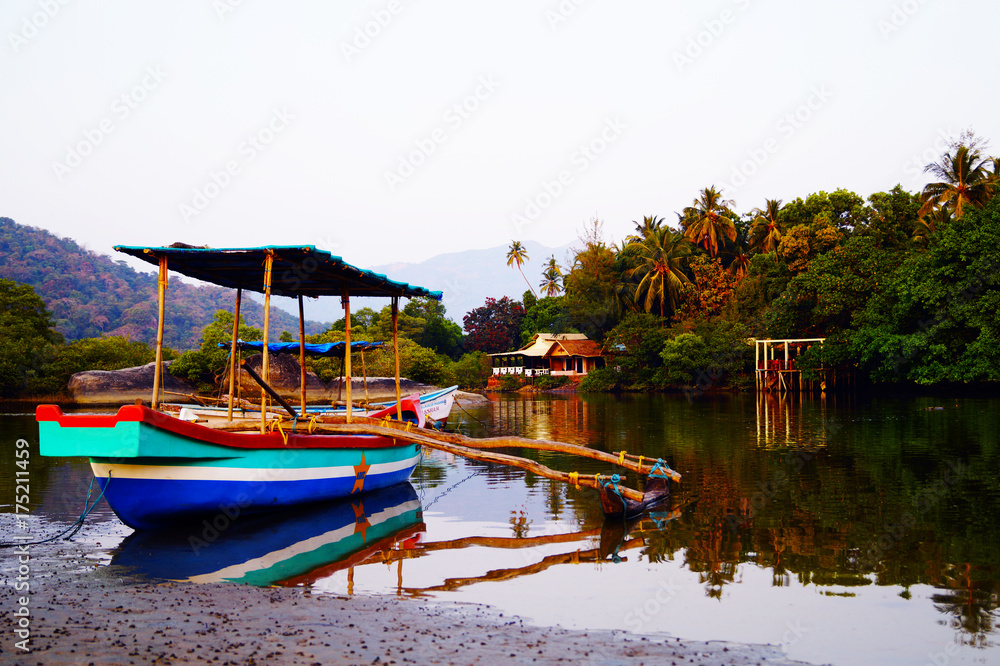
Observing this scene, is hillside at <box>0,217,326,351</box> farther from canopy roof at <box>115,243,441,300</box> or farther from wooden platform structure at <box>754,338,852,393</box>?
canopy roof at <box>115,243,441,300</box>

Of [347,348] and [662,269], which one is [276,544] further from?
[662,269]

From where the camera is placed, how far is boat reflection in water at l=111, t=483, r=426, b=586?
8133 millimetres

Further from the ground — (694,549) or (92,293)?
(92,293)

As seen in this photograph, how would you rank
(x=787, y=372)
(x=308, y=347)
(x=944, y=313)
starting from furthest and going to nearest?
(x=787, y=372) → (x=944, y=313) → (x=308, y=347)

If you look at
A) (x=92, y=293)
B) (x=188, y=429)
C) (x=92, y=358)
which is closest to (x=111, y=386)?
(x=92, y=358)

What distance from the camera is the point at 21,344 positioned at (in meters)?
39.2

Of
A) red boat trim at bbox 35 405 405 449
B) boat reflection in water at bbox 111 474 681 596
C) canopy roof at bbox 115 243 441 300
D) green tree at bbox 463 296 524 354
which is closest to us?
boat reflection in water at bbox 111 474 681 596

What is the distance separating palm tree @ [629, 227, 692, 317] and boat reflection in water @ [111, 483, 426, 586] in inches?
1807

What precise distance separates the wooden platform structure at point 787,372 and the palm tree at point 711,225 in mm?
14513

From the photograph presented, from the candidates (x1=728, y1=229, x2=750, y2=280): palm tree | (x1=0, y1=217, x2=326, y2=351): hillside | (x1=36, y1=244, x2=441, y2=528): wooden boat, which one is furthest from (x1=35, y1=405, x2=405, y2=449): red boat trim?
(x1=0, y1=217, x2=326, y2=351): hillside

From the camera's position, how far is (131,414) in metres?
8.62

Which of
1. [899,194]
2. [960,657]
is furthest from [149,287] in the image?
[960,657]

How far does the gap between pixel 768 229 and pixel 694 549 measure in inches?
2023

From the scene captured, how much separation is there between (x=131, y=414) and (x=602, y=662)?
6.32 meters
